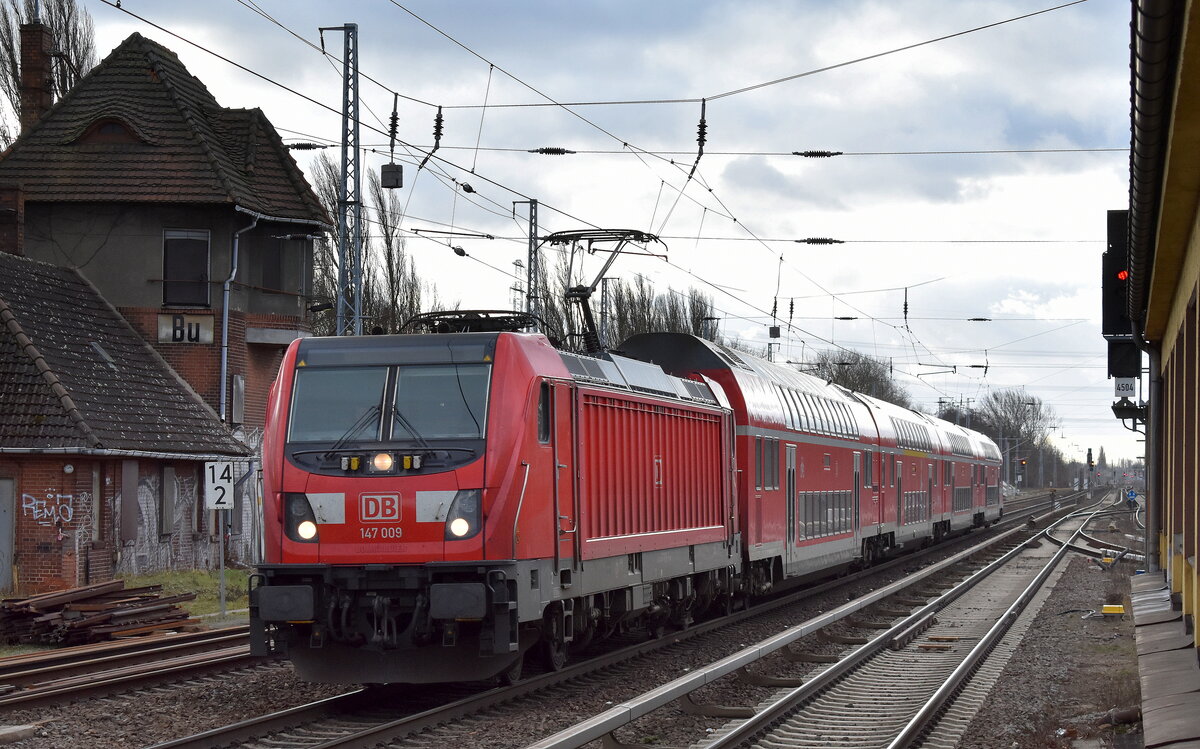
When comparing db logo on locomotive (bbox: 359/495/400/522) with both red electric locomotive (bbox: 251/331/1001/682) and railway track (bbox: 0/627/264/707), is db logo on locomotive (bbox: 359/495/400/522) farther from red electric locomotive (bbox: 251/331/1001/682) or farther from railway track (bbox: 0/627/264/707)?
railway track (bbox: 0/627/264/707)

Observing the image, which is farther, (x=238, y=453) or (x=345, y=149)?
(x=238, y=453)

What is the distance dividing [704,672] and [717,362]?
29.4ft

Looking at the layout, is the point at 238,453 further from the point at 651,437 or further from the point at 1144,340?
the point at 1144,340

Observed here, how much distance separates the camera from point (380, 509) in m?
11.7

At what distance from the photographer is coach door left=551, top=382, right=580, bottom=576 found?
1264cm

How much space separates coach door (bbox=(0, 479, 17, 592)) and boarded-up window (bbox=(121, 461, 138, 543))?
1989 millimetres

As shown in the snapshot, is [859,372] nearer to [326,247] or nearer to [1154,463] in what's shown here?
[326,247]

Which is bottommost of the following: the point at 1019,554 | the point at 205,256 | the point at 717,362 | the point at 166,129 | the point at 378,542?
the point at 1019,554

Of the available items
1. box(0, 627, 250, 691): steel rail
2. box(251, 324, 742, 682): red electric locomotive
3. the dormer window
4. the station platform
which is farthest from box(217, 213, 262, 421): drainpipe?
the station platform

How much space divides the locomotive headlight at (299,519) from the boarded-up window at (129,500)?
1422 centimetres

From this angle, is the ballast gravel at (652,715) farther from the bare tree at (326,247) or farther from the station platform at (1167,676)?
the bare tree at (326,247)

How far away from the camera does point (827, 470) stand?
25.2 meters

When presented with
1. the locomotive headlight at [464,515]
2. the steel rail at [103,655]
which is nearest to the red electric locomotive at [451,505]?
the locomotive headlight at [464,515]

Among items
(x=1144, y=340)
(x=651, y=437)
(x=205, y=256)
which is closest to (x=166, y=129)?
(x=205, y=256)
